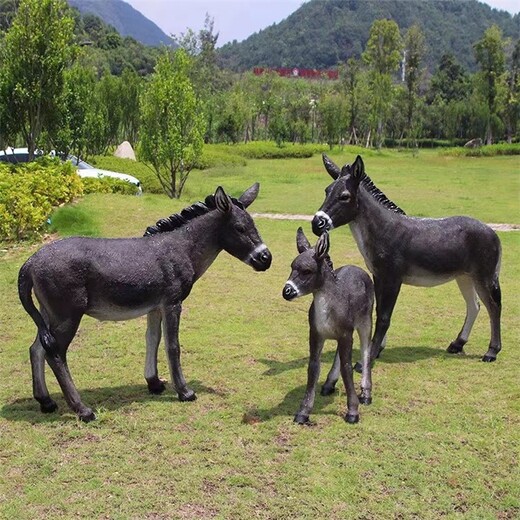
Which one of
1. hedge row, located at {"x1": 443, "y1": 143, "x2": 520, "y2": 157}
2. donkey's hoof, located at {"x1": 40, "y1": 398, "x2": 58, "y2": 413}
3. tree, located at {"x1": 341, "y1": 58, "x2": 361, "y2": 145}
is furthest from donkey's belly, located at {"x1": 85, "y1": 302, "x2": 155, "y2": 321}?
tree, located at {"x1": 341, "y1": 58, "x2": 361, "y2": 145}

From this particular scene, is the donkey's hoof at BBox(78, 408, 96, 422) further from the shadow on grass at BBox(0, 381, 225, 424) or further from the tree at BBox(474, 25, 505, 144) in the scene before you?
the tree at BBox(474, 25, 505, 144)

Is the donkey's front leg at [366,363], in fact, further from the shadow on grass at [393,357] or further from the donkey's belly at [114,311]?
the donkey's belly at [114,311]

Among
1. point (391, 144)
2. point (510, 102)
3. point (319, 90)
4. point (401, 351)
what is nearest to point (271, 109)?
point (319, 90)

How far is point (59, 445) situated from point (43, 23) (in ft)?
45.0

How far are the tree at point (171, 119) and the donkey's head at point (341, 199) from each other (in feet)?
40.4

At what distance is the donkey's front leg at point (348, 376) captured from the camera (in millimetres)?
5398

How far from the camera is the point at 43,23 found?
15969mm

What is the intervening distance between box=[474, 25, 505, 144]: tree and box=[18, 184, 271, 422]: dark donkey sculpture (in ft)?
176

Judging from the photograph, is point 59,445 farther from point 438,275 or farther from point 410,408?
point 438,275

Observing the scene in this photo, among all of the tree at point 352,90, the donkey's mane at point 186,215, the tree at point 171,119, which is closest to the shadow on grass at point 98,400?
the donkey's mane at point 186,215

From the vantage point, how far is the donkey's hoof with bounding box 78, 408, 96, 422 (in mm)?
5414

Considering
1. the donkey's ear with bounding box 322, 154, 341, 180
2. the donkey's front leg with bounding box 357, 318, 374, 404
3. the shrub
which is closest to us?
the donkey's front leg with bounding box 357, 318, 374, 404

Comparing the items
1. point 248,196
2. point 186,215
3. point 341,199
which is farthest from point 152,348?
point 341,199

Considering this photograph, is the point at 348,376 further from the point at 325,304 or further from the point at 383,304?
the point at 383,304
